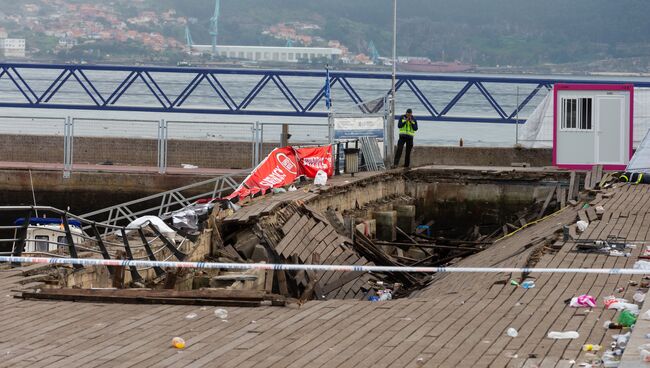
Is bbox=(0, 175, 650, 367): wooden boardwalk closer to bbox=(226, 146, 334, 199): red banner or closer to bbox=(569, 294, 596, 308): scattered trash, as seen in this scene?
bbox=(569, 294, 596, 308): scattered trash

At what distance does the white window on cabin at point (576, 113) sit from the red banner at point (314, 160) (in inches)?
252

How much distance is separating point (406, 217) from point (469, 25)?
3653 inches

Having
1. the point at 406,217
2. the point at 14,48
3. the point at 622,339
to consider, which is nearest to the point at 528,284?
the point at 622,339

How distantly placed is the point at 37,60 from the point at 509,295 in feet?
248

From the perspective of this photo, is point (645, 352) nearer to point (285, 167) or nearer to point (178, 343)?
point (178, 343)

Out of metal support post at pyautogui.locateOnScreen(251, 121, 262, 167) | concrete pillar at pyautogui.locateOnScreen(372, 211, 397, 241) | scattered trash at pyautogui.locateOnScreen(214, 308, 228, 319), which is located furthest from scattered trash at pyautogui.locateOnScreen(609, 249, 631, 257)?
metal support post at pyautogui.locateOnScreen(251, 121, 262, 167)

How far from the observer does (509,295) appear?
14664 mm

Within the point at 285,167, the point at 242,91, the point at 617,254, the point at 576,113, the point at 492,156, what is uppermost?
the point at 242,91

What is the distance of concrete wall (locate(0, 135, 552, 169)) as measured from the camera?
35625 mm

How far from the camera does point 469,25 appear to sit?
123m

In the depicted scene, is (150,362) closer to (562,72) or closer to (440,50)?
(562,72)

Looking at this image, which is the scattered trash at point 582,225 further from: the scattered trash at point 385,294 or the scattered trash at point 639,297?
the scattered trash at point 639,297

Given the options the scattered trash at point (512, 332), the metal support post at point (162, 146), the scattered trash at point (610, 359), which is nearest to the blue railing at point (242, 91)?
the metal support post at point (162, 146)

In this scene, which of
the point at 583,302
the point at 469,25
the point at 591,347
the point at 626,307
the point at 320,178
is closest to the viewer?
the point at 591,347
